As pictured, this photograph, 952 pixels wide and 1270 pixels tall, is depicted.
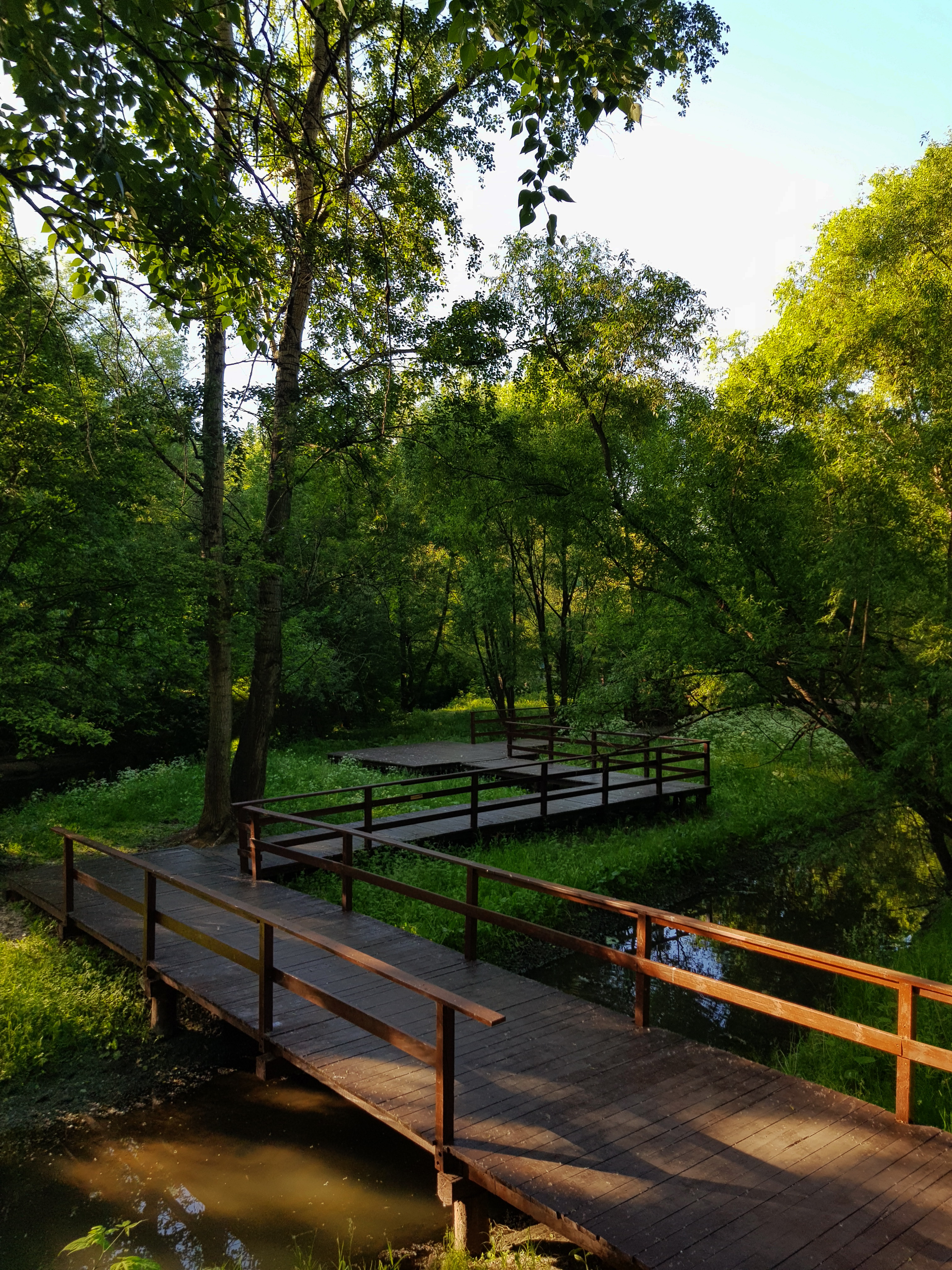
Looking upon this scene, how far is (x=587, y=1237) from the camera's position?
329 centimetres

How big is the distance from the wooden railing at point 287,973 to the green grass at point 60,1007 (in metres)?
0.34

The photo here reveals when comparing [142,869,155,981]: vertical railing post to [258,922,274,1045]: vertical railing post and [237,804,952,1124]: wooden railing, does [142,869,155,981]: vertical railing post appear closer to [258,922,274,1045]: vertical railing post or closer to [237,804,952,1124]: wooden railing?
[237,804,952,1124]: wooden railing

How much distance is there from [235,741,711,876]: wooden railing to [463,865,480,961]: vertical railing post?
2.03 m

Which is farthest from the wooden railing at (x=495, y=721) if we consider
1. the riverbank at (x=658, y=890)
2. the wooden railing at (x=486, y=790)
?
the riverbank at (x=658, y=890)

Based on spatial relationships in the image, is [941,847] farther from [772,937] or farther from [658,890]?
[658,890]

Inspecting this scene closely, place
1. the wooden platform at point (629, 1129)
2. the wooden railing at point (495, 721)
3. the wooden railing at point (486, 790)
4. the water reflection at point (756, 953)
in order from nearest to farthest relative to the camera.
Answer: the wooden platform at point (629, 1129) < the water reflection at point (756, 953) < the wooden railing at point (486, 790) < the wooden railing at point (495, 721)

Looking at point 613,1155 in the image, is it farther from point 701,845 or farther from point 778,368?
point 701,845

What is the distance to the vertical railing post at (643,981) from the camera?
5.17m

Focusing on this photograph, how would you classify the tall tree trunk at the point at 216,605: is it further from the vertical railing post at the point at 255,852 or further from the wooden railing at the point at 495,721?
the wooden railing at the point at 495,721

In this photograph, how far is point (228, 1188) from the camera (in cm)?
452

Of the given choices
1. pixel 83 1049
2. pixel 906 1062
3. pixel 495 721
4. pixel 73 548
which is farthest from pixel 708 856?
pixel 73 548

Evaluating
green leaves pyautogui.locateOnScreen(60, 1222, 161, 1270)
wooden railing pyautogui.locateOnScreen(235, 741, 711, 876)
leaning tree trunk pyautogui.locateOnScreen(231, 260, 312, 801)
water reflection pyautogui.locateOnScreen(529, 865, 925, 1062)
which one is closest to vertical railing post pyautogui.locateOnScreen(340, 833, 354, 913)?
wooden railing pyautogui.locateOnScreen(235, 741, 711, 876)

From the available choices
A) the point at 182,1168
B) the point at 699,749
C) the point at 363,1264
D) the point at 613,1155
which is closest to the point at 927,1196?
the point at 613,1155

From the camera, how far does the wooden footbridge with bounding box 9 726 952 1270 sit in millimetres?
3338
